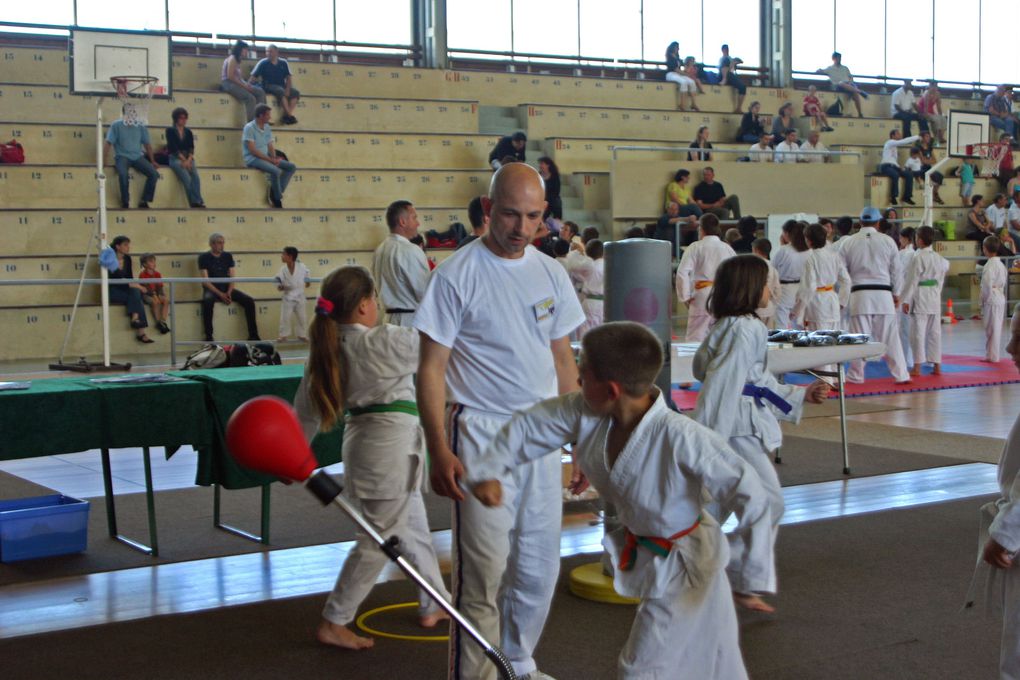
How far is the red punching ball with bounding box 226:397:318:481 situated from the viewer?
1.98 m

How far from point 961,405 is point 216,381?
6.99 m

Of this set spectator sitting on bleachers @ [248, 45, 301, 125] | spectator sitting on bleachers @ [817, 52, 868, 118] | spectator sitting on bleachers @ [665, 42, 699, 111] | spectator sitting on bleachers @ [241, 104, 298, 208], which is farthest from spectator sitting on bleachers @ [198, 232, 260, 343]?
spectator sitting on bleachers @ [817, 52, 868, 118]

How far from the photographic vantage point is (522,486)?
130 inches

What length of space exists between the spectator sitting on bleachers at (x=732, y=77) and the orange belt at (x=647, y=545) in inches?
802

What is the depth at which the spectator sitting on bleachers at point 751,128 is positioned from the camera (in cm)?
2094

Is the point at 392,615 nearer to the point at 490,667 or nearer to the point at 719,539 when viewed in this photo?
the point at 490,667

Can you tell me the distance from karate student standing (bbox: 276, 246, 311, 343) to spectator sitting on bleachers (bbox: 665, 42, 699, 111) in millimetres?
9727

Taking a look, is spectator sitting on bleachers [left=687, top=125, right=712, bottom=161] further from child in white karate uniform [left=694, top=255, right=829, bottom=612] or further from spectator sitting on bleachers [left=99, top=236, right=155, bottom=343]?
child in white karate uniform [left=694, top=255, right=829, bottom=612]

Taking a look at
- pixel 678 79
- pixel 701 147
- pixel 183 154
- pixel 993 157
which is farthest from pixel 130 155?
pixel 993 157

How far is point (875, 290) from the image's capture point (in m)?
11.3

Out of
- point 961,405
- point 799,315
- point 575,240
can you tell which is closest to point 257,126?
point 575,240

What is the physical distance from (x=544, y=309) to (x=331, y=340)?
41.0 inches

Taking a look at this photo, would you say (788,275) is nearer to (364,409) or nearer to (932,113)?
(364,409)

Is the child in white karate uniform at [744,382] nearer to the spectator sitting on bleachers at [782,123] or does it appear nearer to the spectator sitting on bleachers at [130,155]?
the spectator sitting on bleachers at [130,155]
